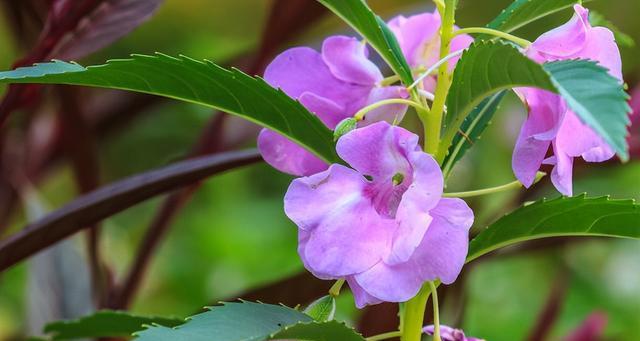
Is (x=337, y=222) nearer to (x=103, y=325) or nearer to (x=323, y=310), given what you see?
(x=323, y=310)

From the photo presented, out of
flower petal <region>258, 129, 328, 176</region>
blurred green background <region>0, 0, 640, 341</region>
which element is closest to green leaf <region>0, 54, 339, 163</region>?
flower petal <region>258, 129, 328, 176</region>

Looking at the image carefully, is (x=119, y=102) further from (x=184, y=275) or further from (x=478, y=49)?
(x=478, y=49)

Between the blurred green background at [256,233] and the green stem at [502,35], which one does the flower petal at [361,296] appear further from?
the blurred green background at [256,233]

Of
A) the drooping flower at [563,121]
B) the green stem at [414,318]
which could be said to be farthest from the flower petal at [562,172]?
the green stem at [414,318]

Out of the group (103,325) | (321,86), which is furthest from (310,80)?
(103,325)

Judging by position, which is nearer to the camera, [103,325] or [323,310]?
[323,310]
